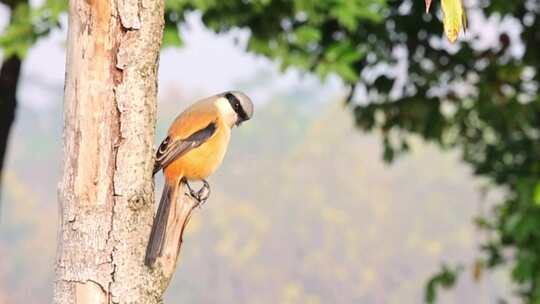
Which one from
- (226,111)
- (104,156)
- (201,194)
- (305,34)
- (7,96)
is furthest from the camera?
(7,96)

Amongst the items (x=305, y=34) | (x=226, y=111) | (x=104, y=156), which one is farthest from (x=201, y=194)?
(x=305, y=34)

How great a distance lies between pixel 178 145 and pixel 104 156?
609 millimetres

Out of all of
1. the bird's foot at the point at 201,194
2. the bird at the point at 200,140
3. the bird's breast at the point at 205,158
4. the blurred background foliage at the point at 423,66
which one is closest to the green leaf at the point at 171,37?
the blurred background foliage at the point at 423,66

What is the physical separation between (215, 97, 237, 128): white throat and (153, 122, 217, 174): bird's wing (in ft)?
0.25

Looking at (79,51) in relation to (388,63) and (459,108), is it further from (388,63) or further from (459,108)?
(459,108)

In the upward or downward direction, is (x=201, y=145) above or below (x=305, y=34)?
below

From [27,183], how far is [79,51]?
54790mm

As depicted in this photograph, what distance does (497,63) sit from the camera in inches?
398

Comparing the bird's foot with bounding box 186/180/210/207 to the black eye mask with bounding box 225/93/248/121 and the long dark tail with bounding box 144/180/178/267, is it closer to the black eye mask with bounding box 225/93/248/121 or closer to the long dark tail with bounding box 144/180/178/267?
the long dark tail with bounding box 144/180/178/267

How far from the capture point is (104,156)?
14.8 ft

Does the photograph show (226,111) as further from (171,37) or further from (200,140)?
(171,37)

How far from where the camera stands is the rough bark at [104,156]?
4.50m

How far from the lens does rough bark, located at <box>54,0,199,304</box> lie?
14.8 ft

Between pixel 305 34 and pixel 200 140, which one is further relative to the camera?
pixel 305 34
